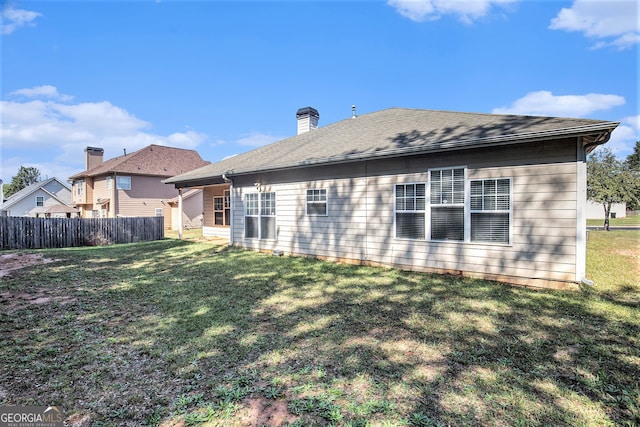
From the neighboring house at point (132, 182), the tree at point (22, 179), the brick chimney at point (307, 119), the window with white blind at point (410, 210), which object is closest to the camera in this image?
the window with white blind at point (410, 210)

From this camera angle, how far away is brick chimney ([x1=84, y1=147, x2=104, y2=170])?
27.7m

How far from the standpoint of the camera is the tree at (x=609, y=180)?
16062 millimetres

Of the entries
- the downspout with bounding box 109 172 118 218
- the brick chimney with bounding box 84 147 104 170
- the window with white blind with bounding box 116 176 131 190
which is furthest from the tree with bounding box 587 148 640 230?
the brick chimney with bounding box 84 147 104 170

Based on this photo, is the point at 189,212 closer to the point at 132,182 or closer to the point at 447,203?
the point at 132,182

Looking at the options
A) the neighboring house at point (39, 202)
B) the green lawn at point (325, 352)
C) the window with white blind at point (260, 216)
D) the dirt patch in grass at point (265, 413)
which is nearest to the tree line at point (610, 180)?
the green lawn at point (325, 352)

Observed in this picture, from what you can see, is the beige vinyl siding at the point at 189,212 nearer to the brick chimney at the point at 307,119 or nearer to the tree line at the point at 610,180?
the brick chimney at the point at 307,119

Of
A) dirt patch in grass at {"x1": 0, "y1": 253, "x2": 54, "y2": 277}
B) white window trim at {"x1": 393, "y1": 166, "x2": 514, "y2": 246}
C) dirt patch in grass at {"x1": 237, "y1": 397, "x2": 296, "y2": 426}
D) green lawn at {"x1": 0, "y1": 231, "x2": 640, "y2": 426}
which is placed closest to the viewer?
dirt patch in grass at {"x1": 237, "y1": 397, "x2": 296, "y2": 426}

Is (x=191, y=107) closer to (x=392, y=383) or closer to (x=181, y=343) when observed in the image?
(x=181, y=343)

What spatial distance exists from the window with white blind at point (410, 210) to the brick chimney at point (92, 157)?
31.3m

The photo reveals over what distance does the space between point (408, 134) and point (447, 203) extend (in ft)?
7.45

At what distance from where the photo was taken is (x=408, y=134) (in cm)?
771

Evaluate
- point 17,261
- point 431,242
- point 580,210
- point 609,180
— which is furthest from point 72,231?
point 609,180

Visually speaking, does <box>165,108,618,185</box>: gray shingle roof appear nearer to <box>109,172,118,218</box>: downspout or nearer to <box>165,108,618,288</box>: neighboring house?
<box>165,108,618,288</box>: neighboring house

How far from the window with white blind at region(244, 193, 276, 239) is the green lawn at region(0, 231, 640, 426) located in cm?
416
